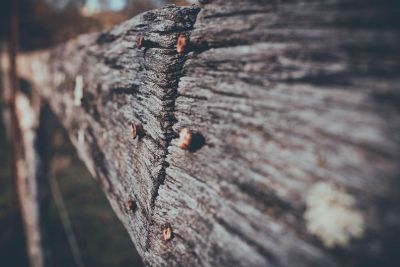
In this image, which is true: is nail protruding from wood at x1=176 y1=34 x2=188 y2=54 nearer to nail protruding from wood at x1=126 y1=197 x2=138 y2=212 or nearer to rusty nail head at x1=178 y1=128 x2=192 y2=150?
rusty nail head at x1=178 y1=128 x2=192 y2=150

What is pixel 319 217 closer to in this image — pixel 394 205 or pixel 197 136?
pixel 394 205

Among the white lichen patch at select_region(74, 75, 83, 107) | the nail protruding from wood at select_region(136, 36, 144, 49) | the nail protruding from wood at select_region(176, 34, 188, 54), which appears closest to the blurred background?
the white lichen patch at select_region(74, 75, 83, 107)

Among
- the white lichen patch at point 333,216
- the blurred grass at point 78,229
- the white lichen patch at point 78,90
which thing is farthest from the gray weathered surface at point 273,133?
the blurred grass at point 78,229

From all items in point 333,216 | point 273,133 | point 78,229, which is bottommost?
point 78,229

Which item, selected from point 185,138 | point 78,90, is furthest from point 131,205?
point 78,90

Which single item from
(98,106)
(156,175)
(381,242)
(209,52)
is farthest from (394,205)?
(98,106)

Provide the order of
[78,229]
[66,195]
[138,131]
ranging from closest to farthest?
[138,131]
[78,229]
[66,195]

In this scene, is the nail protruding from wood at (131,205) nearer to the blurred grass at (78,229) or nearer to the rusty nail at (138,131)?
the rusty nail at (138,131)

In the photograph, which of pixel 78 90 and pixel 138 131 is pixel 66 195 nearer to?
pixel 78 90
